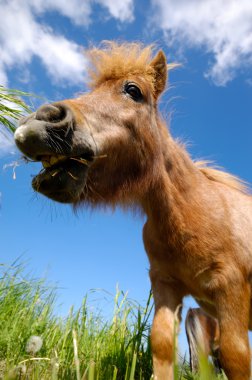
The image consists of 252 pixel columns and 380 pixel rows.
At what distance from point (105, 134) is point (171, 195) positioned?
0.99m

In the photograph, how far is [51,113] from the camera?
9.71 feet

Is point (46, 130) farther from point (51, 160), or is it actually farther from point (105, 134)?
point (105, 134)

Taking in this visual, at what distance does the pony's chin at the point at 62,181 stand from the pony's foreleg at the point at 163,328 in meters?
1.34

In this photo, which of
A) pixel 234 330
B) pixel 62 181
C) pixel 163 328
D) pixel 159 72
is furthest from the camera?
pixel 159 72

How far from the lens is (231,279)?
3.46 metres

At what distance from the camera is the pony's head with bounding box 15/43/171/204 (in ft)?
9.74

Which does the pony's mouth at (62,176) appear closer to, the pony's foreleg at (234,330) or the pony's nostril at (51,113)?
the pony's nostril at (51,113)

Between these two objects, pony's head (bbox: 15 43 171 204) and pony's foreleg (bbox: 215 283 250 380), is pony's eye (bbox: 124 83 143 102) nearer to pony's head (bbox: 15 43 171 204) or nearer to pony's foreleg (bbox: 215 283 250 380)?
pony's head (bbox: 15 43 171 204)

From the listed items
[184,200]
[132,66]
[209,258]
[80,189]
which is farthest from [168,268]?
[132,66]

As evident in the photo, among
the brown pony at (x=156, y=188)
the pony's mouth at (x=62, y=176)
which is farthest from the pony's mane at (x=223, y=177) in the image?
the pony's mouth at (x=62, y=176)

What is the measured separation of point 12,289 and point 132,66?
3.34 meters

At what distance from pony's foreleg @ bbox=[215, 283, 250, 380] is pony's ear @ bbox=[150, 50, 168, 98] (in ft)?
7.25

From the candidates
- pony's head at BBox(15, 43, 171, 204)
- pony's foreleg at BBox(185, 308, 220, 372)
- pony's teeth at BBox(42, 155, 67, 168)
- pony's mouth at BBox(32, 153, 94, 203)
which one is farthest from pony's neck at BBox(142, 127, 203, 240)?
pony's foreleg at BBox(185, 308, 220, 372)

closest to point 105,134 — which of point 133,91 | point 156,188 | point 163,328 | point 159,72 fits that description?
point 133,91
